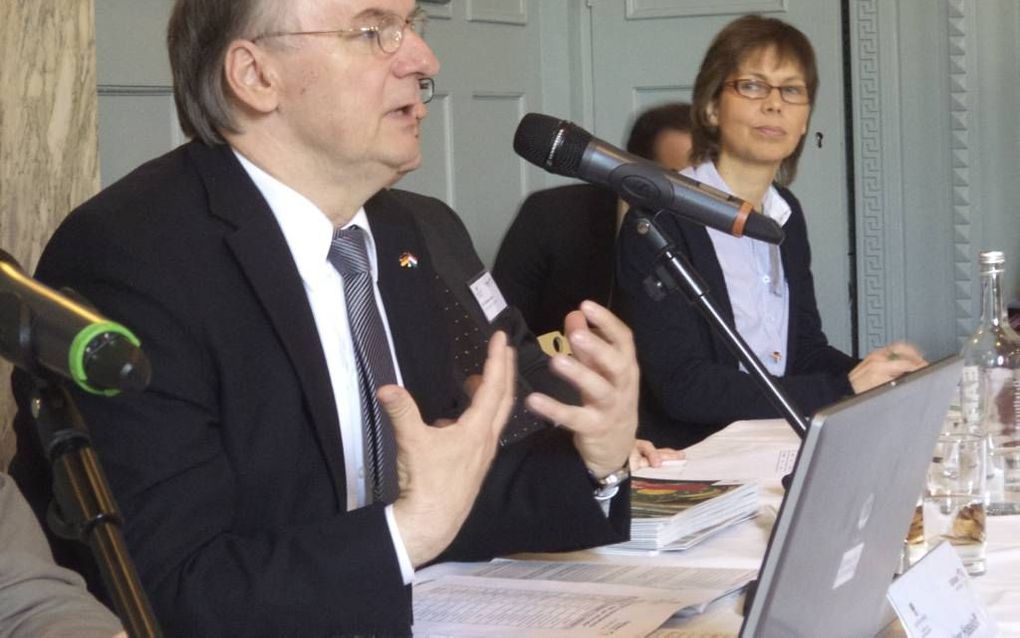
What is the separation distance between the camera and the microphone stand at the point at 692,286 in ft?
5.45

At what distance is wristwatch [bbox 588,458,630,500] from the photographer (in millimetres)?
1692

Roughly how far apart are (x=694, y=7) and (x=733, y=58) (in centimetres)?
205

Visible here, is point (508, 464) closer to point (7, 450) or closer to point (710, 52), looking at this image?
point (7, 450)

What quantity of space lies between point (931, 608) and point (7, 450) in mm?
1523

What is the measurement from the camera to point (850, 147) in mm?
5094

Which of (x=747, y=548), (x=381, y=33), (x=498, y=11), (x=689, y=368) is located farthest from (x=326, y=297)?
(x=498, y=11)

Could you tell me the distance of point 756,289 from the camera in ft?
9.90

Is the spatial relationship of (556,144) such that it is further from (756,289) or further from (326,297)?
(756,289)

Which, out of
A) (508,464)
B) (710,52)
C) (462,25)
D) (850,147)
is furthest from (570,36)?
(508,464)

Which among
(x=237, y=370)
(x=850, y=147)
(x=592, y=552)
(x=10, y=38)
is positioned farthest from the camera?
(x=850, y=147)

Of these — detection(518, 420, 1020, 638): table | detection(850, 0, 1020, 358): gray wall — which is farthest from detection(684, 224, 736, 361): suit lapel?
detection(850, 0, 1020, 358): gray wall

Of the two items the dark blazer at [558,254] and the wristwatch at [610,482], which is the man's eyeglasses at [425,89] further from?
the dark blazer at [558,254]

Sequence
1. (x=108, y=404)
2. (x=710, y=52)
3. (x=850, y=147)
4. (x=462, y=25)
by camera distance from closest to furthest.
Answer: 1. (x=108, y=404)
2. (x=710, y=52)
3. (x=462, y=25)
4. (x=850, y=147)

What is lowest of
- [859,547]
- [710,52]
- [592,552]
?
[592,552]
